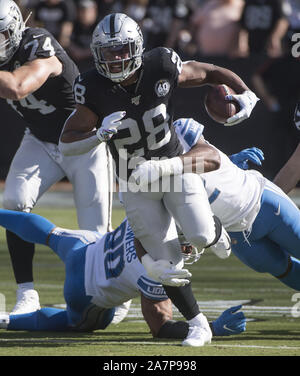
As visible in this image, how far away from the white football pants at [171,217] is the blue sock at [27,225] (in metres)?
0.79

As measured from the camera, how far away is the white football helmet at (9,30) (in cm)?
554

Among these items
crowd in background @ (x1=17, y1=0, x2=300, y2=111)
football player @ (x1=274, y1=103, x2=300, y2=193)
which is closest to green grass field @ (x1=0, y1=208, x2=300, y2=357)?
football player @ (x1=274, y1=103, x2=300, y2=193)

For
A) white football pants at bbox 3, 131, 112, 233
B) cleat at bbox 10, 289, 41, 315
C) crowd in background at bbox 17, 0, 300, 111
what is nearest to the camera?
cleat at bbox 10, 289, 41, 315

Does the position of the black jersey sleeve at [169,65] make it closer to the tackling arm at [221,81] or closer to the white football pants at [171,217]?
the tackling arm at [221,81]

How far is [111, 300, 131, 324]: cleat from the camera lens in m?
5.48

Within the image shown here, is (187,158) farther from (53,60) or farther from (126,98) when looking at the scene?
(53,60)

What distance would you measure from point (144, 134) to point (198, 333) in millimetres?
973

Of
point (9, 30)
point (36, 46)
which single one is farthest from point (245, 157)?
point (9, 30)

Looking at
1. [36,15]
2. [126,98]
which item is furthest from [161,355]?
[36,15]

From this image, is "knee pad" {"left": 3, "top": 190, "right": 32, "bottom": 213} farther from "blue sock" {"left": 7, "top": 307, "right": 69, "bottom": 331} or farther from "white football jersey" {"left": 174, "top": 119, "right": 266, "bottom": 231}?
"white football jersey" {"left": 174, "top": 119, "right": 266, "bottom": 231}

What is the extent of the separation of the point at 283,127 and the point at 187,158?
7200 millimetres

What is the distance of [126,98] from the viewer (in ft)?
15.7

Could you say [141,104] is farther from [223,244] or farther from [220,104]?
[223,244]

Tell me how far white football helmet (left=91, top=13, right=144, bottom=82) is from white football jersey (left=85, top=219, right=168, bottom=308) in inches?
30.5
